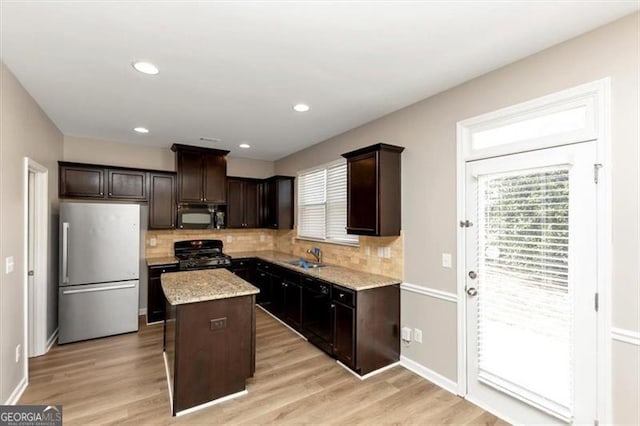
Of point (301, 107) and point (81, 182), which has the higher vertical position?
point (301, 107)

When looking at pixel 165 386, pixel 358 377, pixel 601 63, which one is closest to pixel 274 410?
pixel 358 377

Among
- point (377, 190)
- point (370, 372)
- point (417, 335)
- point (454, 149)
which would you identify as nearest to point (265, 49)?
point (377, 190)

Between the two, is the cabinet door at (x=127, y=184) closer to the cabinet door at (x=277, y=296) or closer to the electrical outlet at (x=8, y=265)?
the electrical outlet at (x=8, y=265)

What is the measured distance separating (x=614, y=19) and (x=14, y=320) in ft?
16.4

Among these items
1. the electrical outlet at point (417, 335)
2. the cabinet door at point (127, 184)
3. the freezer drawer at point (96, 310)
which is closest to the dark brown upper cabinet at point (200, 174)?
the cabinet door at point (127, 184)

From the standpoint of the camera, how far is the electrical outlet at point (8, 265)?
2.40 m

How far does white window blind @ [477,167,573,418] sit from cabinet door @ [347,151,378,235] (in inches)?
40.7

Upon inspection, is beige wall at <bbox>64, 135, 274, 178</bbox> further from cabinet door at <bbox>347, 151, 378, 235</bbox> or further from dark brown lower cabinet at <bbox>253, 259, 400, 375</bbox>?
cabinet door at <bbox>347, 151, 378, 235</bbox>

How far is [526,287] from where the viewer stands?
228 cm

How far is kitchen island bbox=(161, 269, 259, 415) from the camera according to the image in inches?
95.4

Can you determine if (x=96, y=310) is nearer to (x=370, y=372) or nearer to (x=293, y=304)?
(x=293, y=304)

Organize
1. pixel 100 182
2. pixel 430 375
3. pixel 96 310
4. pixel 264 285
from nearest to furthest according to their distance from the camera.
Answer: pixel 430 375 → pixel 96 310 → pixel 100 182 → pixel 264 285

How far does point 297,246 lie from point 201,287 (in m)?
2.78

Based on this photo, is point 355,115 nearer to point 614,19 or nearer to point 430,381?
point 614,19
